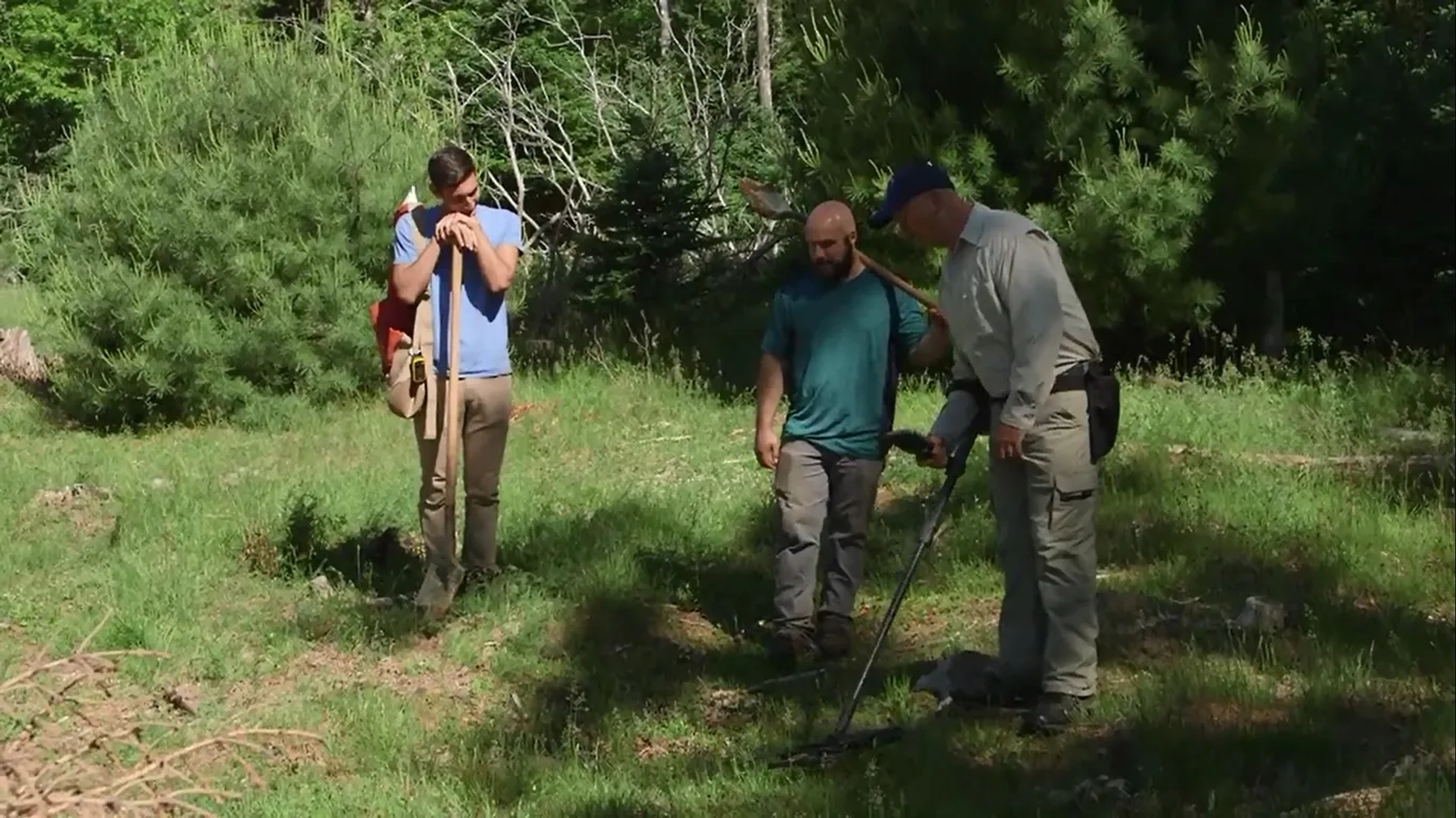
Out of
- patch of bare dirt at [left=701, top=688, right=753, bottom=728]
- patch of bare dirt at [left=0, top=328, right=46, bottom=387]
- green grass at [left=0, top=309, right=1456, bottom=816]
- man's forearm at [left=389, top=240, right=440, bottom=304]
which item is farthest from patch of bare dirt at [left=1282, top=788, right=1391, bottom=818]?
patch of bare dirt at [left=0, top=328, right=46, bottom=387]

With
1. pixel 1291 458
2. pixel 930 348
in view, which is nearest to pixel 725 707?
pixel 930 348

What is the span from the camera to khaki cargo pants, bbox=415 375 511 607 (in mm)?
7523

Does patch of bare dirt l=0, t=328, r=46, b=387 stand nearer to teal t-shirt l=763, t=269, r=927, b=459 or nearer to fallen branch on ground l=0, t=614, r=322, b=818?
A: fallen branch on ground l=0, t=614, r=322, b=818

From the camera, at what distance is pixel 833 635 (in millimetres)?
7098

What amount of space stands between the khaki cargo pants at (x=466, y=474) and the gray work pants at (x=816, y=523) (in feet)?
4.48

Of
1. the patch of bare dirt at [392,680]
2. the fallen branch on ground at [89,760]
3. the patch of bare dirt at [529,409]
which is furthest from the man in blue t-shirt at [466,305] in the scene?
the patch of bare dirt at [529,409]

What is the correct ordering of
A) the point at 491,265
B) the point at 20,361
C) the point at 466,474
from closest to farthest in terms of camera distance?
1. the point at 491,265
2. the point at 466,474
3. the point at 20,361

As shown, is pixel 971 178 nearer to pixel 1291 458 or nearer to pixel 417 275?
pixel 1291 458

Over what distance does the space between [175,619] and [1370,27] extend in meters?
9.79

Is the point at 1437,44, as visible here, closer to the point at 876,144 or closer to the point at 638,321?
the point at 876,144

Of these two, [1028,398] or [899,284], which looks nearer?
[1028,398]

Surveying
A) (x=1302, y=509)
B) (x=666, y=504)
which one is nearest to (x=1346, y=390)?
(x=1302, y=509)

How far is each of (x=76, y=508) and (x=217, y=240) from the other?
5646mm

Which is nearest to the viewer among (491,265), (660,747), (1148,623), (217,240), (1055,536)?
(1055,536)
